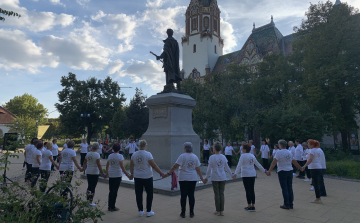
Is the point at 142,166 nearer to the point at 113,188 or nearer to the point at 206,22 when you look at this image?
the point at 113,188

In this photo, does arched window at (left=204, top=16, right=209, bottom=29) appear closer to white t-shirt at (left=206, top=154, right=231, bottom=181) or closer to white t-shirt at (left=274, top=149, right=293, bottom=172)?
white t-shirt at (left=274, top=149, right=293, bottom=172)

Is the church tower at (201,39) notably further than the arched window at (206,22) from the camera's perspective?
No

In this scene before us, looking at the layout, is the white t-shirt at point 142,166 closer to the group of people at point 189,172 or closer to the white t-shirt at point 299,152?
the group of people at point 189,172

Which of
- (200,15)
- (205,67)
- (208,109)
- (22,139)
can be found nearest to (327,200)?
(22,139)

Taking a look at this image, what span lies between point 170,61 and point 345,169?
10111 mm

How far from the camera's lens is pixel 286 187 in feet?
21.3

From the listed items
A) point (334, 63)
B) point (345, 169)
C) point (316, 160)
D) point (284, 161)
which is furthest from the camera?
point (334, 63)

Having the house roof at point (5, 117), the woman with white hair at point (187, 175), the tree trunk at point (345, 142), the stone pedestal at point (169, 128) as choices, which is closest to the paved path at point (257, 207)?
the woman with white hair at point (187, 175)

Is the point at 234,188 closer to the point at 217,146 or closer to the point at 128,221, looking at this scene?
the point at 217,146

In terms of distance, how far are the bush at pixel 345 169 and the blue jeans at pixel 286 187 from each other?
7436mm

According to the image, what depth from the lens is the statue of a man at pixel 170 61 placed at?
12.1 metres

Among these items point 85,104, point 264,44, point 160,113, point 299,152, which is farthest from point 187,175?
point 264,44

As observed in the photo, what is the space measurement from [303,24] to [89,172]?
25.5 metres

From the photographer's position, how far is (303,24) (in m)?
24.7
